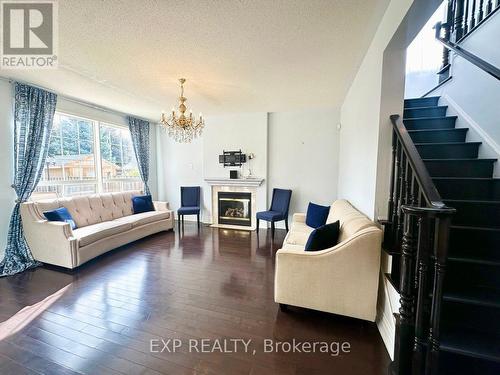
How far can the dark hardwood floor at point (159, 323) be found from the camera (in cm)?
148

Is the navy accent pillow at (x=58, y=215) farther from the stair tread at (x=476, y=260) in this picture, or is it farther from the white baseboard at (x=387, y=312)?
the stair tread at (x=476, y=260)

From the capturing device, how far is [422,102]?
2.90 meters

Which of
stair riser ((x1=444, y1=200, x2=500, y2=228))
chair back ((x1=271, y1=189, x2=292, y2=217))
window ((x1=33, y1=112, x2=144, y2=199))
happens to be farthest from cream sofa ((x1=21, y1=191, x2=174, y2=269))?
stair riser ((x1=444, y1=200, x2=500, y2=228))

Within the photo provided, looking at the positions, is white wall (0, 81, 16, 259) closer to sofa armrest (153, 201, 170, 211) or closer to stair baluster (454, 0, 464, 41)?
sofa armrest (153, 201, 170, 211)

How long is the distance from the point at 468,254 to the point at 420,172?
81 centimetres

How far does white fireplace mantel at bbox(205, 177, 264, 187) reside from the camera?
483 centimetres

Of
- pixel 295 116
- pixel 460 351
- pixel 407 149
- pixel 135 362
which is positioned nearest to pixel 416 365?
pixel 460 351

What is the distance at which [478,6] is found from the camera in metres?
2.35

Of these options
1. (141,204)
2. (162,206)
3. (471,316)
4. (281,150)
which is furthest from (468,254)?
(141,204)

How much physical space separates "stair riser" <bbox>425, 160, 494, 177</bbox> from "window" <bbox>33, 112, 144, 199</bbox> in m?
5.41

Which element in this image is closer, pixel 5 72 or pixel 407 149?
pixel 407 149

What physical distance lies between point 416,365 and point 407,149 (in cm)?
129

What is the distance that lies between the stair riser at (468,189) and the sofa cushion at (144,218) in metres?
4.33

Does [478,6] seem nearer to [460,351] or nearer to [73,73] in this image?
[460,351]
